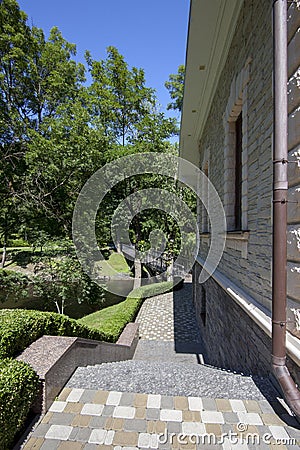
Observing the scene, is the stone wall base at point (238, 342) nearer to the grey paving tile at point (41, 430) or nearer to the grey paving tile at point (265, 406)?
the grey paving tile at point (265, 406)

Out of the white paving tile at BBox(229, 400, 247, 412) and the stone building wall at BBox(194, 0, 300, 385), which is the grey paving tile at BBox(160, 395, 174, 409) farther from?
the stone building wall at BBox(194, 0, 300, 385)

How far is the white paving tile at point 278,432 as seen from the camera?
5.61ft

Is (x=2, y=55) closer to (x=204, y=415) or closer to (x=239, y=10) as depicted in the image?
(x=239, y=10)

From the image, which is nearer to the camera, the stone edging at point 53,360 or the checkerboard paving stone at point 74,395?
the stone edging at point 53,360

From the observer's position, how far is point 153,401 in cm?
208

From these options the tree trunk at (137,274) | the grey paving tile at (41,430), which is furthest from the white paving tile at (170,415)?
the tree trunk at (137,274)

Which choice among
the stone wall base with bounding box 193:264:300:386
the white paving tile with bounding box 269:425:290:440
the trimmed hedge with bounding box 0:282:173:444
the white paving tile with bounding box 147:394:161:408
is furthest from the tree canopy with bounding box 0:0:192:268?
the white paving tile with bounding box 269:425:290:440

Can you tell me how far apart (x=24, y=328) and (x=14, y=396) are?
3.03ft

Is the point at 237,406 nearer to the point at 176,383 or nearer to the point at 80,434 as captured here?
the point at 176,383

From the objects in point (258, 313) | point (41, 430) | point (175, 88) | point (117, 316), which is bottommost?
point (117, 316)

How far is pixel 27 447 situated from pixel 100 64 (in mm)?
14800

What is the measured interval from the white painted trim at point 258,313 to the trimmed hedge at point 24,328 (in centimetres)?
218

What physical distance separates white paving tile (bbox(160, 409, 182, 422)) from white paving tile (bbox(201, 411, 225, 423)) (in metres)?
0.17

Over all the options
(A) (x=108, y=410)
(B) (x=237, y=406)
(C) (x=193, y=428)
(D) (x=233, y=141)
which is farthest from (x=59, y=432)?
(D) (x=233, y=141)
